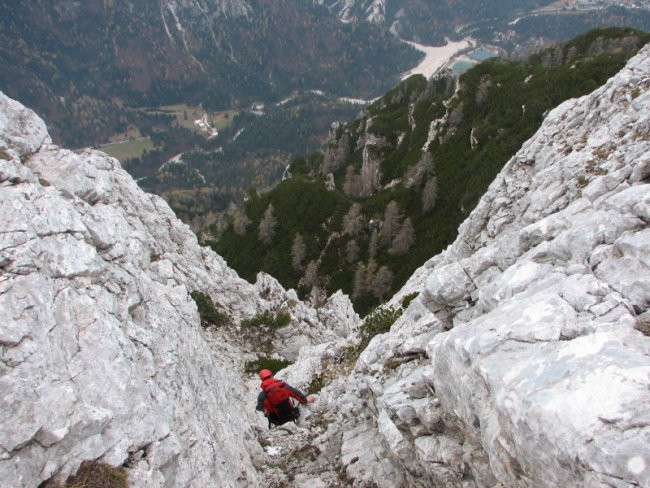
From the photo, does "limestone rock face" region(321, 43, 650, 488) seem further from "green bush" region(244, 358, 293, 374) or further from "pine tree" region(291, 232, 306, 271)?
"pine tree" region(291, 232, 306, 271)

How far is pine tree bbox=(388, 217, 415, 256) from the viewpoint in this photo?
94.2 metres

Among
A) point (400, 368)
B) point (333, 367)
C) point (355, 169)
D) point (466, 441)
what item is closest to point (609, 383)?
point (466, 441)

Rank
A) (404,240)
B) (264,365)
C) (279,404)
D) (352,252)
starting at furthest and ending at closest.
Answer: (352,252), (404,240), (264,365), (279,404)

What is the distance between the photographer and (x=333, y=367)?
31188mm

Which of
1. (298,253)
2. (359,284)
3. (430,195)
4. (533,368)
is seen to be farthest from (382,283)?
(533,368)

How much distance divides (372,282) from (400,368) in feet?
237

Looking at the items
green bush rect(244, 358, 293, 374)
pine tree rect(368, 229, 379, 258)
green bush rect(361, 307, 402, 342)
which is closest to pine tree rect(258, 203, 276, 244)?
pine tree rect(368, 229, 379, 258)

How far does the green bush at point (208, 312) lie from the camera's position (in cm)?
3739

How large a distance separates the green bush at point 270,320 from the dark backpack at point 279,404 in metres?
19.1

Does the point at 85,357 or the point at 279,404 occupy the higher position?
the point at 85,357

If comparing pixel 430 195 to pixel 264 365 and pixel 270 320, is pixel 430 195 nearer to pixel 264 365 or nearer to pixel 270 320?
pixel 270 320

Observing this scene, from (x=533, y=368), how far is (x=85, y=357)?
12.1 metres

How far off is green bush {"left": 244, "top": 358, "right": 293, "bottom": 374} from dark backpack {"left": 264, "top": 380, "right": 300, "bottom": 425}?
14.3 meters

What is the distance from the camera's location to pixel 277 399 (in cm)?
2020
